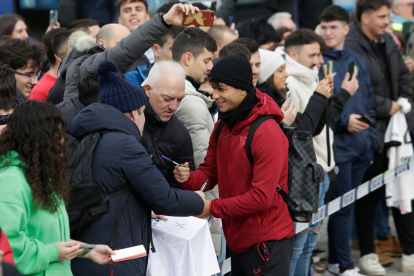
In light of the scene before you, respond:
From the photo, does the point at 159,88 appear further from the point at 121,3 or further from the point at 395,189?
the point at 395,189

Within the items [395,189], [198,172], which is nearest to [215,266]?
[198,172]

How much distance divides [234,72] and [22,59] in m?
1.67

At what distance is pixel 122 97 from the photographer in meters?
3.12

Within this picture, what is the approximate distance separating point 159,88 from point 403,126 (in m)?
3.83

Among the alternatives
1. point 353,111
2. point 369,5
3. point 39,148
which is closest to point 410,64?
point 369,5

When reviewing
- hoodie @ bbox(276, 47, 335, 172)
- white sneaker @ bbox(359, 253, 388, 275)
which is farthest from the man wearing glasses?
white sneaker @ bbox(359, 253, 388, 275)

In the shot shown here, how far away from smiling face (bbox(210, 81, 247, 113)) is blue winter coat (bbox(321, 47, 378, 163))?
2.59m

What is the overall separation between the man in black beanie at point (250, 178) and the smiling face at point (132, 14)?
10.4ft

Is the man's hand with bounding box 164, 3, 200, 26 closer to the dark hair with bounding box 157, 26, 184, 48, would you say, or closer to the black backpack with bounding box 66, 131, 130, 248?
the dark hair with bounding box 157, 26, 184, 48

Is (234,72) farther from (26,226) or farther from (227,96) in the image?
(26,226)

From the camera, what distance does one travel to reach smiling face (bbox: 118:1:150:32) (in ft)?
21.2

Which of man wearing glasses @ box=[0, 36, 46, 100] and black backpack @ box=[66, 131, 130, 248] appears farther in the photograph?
man wearing glasses @ box=[0, 36, 46, 100]

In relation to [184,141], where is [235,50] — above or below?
above

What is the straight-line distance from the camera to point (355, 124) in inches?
229
